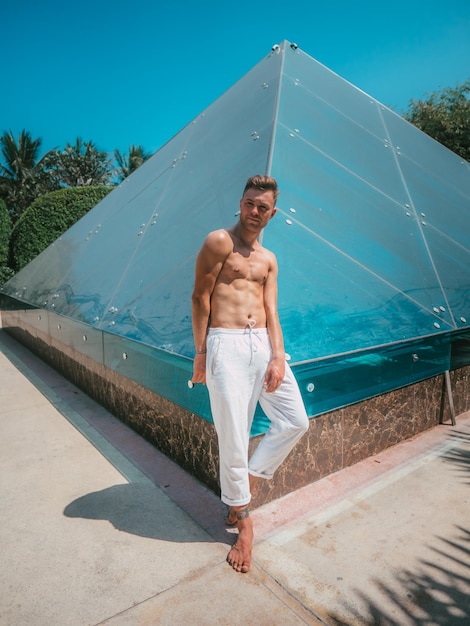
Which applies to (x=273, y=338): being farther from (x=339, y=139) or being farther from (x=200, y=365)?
(x=339, y=139)

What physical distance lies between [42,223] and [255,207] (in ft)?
49.0

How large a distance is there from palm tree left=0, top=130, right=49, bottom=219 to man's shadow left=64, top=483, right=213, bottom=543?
91.2 ft

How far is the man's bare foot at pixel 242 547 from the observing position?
1.63m

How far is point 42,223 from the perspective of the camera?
14.6 m

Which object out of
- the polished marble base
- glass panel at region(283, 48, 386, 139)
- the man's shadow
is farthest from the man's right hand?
glass panel at region(283, 48, 386, 139)

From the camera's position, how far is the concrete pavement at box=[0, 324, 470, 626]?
1.46m

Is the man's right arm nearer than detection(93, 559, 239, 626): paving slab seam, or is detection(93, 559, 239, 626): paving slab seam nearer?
detection(93, 559, 239, 626): paving slab seam

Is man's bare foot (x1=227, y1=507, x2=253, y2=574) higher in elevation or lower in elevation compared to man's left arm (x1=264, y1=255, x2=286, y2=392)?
lower

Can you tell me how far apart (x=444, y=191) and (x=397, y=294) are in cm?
257

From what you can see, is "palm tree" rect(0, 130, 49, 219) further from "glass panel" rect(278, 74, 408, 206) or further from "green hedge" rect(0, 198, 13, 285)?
"glass panel" rect(278, 74, 408, 206)

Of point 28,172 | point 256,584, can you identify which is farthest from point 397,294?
point 28,172

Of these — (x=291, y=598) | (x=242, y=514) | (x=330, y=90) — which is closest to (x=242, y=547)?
(x=242, y=514)

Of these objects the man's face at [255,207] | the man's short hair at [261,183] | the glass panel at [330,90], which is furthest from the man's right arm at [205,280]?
the glass panel at [330,90]

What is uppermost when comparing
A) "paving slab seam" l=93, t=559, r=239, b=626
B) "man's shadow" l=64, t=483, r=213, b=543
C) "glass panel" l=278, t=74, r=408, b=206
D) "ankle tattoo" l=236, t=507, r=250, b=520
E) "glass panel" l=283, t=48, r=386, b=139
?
"glass panel" l=283, t=48, r=386, b=139
